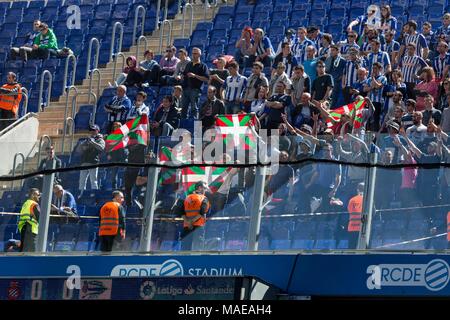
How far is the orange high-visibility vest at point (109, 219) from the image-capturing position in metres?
14.2

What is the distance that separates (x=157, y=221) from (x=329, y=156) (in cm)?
184

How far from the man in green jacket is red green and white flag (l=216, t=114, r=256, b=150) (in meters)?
9.03

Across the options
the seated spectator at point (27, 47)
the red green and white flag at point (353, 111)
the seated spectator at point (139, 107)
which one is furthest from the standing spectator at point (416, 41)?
the seated spectator at point (27, 47)

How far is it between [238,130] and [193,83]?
527 cm

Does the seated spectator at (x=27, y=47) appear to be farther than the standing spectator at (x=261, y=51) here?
Yes

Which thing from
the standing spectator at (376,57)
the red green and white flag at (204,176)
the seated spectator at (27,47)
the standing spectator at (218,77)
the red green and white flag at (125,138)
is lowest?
the red green and white flag at (204,176)

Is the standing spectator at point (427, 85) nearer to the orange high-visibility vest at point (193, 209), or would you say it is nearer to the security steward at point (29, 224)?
the orange high-visibility vest at point (193, 209)

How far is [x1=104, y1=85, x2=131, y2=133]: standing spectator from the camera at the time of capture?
2052cm

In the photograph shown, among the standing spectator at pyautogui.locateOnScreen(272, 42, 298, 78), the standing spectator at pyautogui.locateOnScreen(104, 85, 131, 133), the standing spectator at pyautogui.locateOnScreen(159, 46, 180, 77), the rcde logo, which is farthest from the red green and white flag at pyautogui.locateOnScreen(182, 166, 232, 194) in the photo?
the standing spectator at pyautogui.locateOnScreen(159, 46, 180, 77)

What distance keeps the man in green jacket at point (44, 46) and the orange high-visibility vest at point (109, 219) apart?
11482mm

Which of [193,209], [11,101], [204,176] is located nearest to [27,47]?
[11,101]

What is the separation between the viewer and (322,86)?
19.2 meters
